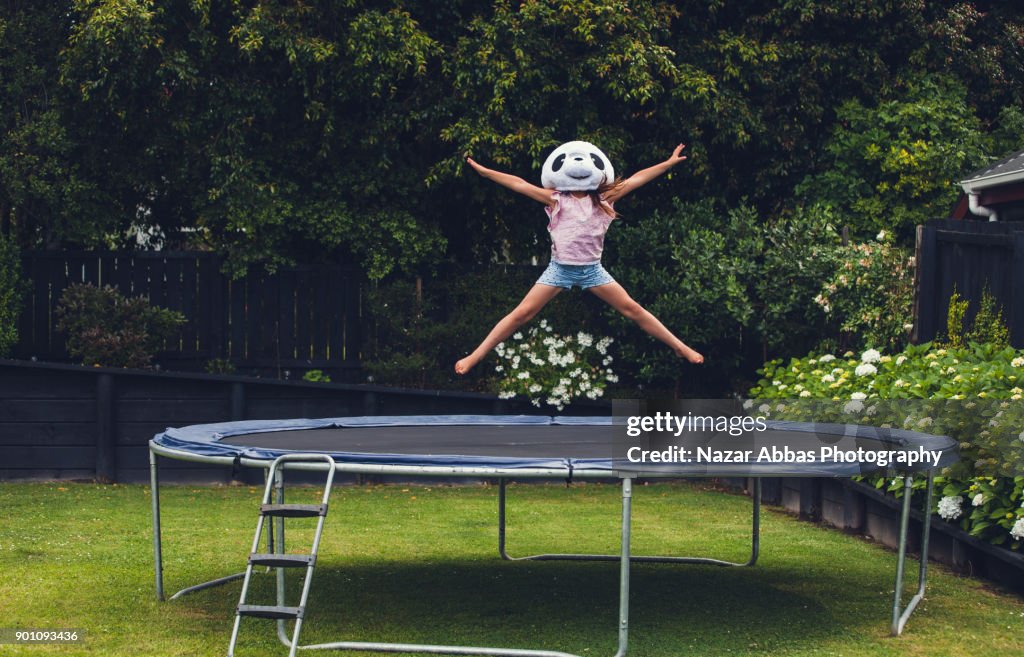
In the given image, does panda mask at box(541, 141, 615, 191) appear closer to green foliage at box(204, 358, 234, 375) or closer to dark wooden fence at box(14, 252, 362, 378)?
dark wooden fence at box(14, 252, 362, 378)

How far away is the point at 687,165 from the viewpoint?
37.3 feet

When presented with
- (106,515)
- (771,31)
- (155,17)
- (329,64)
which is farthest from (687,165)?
(106,515)

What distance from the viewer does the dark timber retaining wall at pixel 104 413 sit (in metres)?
9.81

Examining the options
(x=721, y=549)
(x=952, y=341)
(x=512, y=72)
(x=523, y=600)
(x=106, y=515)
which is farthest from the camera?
(x=512, y=72)

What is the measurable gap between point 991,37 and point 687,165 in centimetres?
333

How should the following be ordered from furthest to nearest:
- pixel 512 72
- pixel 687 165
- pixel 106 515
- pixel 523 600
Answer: pixel 687 165, pixel 512 72, pixel 106 515, pixel 523 600

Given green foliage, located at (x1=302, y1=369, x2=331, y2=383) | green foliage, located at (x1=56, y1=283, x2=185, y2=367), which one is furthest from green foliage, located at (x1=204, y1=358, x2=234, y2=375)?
green foliage, located at (x1=302, y1=369, x2=331, y2=383)

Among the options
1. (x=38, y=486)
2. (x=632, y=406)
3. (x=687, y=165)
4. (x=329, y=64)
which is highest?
(x=329, y=64)

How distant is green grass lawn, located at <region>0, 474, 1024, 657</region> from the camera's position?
4.97m

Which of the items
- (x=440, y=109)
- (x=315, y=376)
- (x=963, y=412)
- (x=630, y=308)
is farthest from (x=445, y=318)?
(x=963, y=412)

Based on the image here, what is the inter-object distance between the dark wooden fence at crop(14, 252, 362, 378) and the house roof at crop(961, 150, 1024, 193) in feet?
17.1

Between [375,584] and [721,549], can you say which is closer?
[375,584]

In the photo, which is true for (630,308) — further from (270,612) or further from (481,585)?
(270,612)

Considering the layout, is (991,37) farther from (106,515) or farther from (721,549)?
(106,515)
